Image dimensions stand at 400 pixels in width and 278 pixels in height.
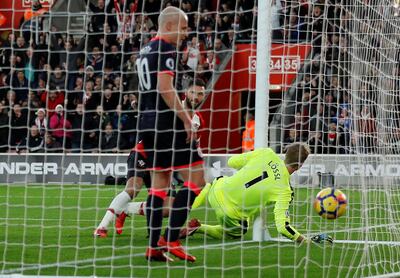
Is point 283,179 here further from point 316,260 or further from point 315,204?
point 316,260

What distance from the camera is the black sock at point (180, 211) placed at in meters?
8.16

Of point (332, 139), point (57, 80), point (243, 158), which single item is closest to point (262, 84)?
point (243, 158)

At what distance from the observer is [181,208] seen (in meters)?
8.17

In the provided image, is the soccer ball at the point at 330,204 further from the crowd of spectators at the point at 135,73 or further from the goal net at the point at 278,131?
the crowd of spectators at the point at 135,73

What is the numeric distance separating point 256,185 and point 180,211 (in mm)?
1686

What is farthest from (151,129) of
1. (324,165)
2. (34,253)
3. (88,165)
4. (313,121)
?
(88,165)

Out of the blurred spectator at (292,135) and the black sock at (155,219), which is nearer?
the black sock at (155,219)

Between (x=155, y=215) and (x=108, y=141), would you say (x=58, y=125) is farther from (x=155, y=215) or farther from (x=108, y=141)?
(x=155, y=215)

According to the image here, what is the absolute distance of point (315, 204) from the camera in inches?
363

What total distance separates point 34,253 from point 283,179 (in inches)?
95.4

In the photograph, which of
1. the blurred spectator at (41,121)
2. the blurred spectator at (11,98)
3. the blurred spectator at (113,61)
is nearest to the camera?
the blurred spectator at (11,98)

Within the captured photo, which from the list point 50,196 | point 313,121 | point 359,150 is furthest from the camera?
point 50,196

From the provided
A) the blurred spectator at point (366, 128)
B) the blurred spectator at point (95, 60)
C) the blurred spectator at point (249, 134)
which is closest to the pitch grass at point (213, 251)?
the blurred spectator at point (366, 128)

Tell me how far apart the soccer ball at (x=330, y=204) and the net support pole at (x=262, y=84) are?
0.76 m
